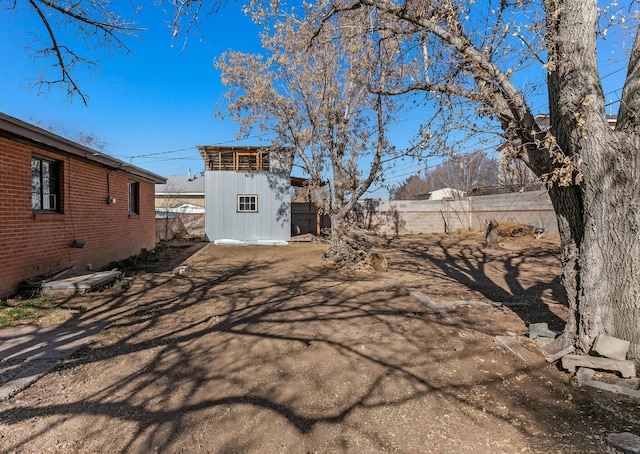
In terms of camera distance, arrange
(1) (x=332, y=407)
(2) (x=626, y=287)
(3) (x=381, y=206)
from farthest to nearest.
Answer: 1. (3) (x=381, y=206)
2. (2) (x=626, y=287)
3. (1) (x=332, y=407)

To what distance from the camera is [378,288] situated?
675cm

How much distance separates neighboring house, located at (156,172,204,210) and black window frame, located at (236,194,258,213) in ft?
56.6

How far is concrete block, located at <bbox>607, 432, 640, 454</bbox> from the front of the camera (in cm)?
204

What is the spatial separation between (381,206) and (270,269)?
13.7 meters

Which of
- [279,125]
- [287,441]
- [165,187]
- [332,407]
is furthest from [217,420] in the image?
[165,187]

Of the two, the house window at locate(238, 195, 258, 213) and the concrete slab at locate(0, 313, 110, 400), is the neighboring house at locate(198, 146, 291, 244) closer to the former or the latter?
the house window at locate(238, 195, 258, 213)

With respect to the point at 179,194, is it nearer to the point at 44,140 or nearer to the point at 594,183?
the point at 44,140

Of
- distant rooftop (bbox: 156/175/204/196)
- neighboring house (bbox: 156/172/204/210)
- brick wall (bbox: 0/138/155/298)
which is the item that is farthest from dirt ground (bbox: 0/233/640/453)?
distant rooftop (bbox: 156/175/204/196)

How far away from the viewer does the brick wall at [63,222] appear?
5.43 metres

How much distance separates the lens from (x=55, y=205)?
690 centimetres

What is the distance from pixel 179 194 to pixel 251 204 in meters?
18.7

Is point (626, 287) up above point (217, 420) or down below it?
above

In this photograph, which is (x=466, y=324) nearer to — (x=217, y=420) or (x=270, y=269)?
(x=217, y=420)

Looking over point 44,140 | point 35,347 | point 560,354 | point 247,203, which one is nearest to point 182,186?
point 247,203
